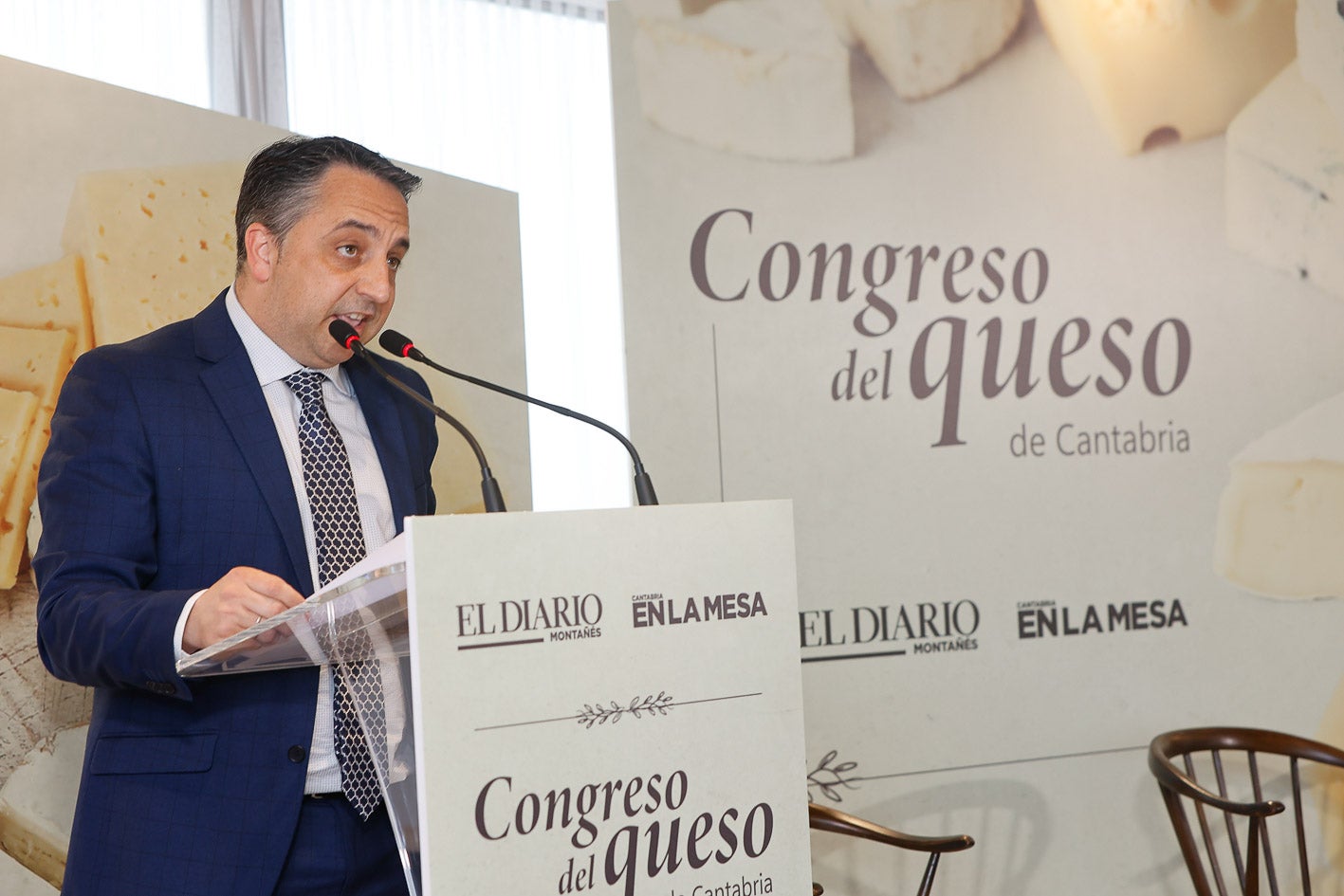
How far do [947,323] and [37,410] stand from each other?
204 centimetres

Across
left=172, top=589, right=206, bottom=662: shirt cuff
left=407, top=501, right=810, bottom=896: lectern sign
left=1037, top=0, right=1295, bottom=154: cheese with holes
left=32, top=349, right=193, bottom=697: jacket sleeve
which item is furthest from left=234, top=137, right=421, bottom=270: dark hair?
left=1037, top=0, right=1295, bottom=154: cheese with holes

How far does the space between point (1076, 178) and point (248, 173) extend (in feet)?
7.11

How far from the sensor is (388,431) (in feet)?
5.74

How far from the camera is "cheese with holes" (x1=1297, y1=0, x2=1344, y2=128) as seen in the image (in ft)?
10.4

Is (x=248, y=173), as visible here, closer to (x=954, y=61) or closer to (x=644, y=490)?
(x=644, y=490)

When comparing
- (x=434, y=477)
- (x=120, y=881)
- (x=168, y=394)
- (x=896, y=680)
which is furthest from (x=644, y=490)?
(x=896, y=680)

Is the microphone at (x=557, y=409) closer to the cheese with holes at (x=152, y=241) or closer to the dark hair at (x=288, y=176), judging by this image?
the dark hair at (x=288, y=176)

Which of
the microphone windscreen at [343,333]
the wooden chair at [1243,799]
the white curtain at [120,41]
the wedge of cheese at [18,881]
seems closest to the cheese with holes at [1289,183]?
the wooden chair at [1243,799]

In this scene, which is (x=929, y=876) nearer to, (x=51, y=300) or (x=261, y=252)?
(x=261, y=252)

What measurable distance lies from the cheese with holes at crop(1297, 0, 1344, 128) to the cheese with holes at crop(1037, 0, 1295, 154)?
0.03 metres

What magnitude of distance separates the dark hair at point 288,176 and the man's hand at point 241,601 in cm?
65

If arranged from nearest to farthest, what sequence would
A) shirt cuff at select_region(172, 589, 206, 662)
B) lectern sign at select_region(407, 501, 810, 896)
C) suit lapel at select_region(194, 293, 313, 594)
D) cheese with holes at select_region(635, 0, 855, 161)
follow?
lectern sign at select_region(407, 501, 810, 896) → shirt cuff at select_region(172, 589, 206, 662) → suit lapel at select_region(194, 293, 313, 594) → cheese with holes at select_region(635, 0, 855, 161)

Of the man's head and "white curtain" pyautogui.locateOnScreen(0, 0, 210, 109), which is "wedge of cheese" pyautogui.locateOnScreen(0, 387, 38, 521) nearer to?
the man's head

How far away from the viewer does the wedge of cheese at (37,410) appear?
5.95 ft
